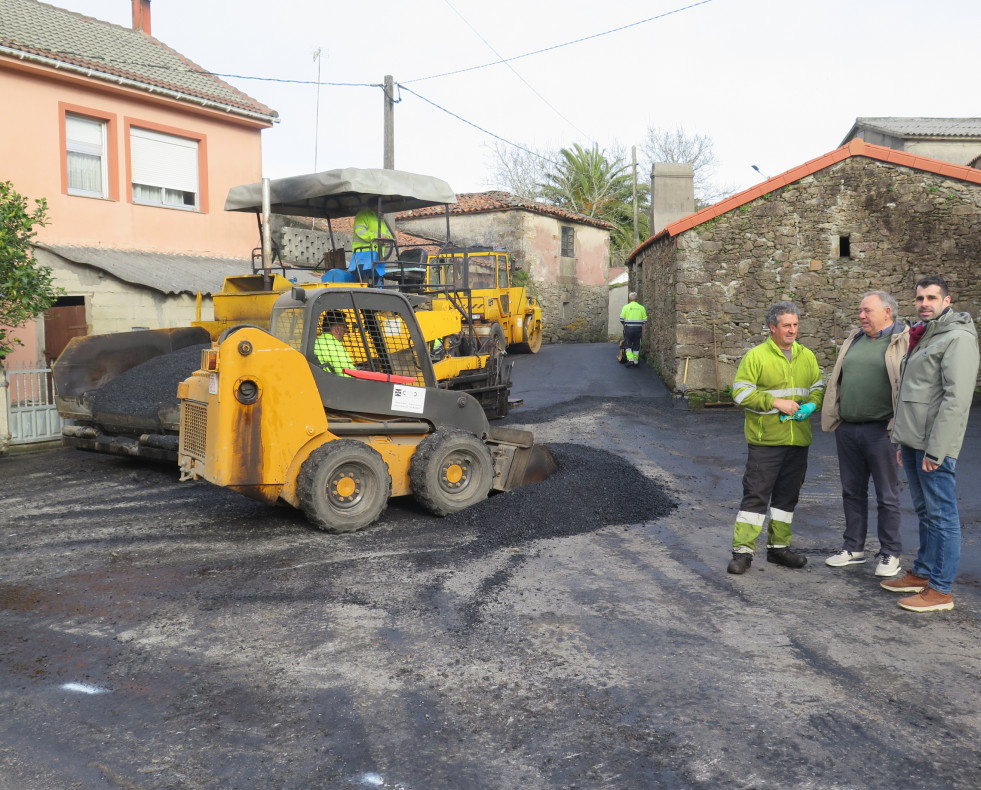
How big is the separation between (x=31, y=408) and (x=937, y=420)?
1151 centimetres

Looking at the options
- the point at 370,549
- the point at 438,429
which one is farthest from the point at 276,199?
the point at 370,549

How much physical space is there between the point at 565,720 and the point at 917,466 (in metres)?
2.92

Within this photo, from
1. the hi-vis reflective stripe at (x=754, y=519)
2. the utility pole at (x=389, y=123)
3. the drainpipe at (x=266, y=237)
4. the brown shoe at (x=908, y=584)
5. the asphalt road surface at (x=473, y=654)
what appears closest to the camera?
the asphalt road surface at (x=473, y=654)

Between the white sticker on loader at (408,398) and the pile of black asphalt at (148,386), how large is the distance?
2644 millimetres

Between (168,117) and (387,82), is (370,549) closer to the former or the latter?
(168,117)

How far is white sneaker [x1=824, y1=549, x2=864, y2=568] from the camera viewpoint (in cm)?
601

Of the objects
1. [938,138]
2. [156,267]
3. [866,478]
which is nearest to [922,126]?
[938,138]

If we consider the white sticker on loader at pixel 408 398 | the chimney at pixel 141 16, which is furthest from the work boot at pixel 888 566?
the chimney at pixel 141 16

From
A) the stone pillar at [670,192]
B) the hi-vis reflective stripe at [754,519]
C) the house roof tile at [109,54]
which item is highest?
the house roof tile at [109,54]

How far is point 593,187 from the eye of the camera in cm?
4159

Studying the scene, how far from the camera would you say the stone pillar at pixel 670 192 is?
2072cm

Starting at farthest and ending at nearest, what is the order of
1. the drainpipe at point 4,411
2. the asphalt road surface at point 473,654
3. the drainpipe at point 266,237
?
the drainpipe at point 4,411
the drainpipe at point 266,237
the asphalt road surface at point 473,654

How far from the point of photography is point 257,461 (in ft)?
21.4

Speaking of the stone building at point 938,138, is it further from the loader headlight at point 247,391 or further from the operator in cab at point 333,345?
the loader headlight at point 247,391
